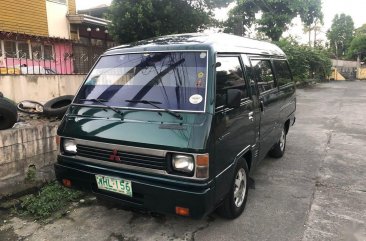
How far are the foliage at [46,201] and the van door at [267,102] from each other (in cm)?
265

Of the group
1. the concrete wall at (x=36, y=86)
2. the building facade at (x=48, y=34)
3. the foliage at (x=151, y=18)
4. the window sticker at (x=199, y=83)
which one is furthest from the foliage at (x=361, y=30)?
the window sticker at (x=199, y=83)

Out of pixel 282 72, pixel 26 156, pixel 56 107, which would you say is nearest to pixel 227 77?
pixel 282 72

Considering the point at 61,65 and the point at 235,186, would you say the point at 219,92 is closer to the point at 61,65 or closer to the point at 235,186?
the point at 235,186

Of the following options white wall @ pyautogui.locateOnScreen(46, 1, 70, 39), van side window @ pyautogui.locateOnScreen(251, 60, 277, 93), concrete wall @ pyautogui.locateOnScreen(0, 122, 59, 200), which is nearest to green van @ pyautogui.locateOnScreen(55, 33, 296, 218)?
van side window @ pyautogui.locateOnScreen(251, 60, 277, 93)

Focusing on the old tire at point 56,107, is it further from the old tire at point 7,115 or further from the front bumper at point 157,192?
the front bumper at point 157,192

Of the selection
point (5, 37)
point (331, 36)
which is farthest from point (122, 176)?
point (331, 36)

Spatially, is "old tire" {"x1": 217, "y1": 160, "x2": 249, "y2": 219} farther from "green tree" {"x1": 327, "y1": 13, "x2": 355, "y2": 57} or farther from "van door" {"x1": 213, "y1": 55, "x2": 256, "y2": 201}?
"green tree" {"x1": 327, "y1": 13, "x2": 355, "y2": 57}

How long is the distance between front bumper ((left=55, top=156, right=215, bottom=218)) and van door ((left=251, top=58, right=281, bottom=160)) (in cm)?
185

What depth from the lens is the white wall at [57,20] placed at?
1375 centimetres

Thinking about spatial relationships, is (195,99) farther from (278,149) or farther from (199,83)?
→ (278,149)

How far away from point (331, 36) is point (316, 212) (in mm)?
52415

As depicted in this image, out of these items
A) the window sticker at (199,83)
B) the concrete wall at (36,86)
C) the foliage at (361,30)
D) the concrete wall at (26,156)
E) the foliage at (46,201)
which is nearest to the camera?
the window sticker at (199,83)

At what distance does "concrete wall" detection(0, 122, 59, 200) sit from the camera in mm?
4219

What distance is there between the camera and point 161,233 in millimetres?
3434
